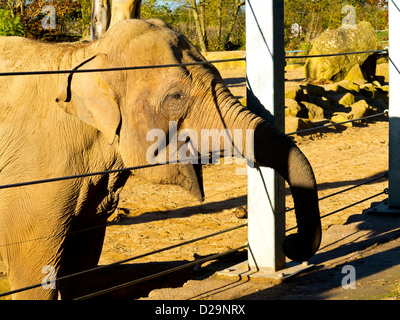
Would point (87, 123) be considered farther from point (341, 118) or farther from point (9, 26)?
point (9, 26)

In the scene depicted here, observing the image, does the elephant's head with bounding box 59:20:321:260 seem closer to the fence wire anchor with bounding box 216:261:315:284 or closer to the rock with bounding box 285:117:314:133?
the fence wire anchor with bounding box 216:261:315:284

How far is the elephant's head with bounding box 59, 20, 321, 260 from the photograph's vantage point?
12.4 feet

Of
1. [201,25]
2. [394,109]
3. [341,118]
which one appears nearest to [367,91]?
[341,118]

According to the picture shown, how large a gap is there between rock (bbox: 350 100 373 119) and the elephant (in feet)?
36.8

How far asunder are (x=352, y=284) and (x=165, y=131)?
A: 1.54 metres

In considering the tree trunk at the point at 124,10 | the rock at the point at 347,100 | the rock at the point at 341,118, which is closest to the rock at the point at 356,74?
the rock at the point at 347,100

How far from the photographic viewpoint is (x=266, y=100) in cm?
405

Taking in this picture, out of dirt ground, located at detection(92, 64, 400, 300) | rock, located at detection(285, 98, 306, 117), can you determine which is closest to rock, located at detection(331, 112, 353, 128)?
dirt ground, located at detection(92, 64, 400, 300)

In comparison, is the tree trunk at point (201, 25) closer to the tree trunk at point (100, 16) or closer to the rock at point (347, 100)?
A: the rock at point (347, 100)

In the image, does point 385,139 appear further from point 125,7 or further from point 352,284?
point 352,284

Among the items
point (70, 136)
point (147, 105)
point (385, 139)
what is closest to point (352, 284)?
point (147, 105)

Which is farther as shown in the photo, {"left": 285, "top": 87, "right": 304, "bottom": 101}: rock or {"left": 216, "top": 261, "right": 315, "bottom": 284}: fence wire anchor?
{"left": 285, "top": 87, "right": 304, "bottom": 101}: rock

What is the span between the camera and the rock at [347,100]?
51.7ft

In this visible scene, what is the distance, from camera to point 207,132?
12.3ft
